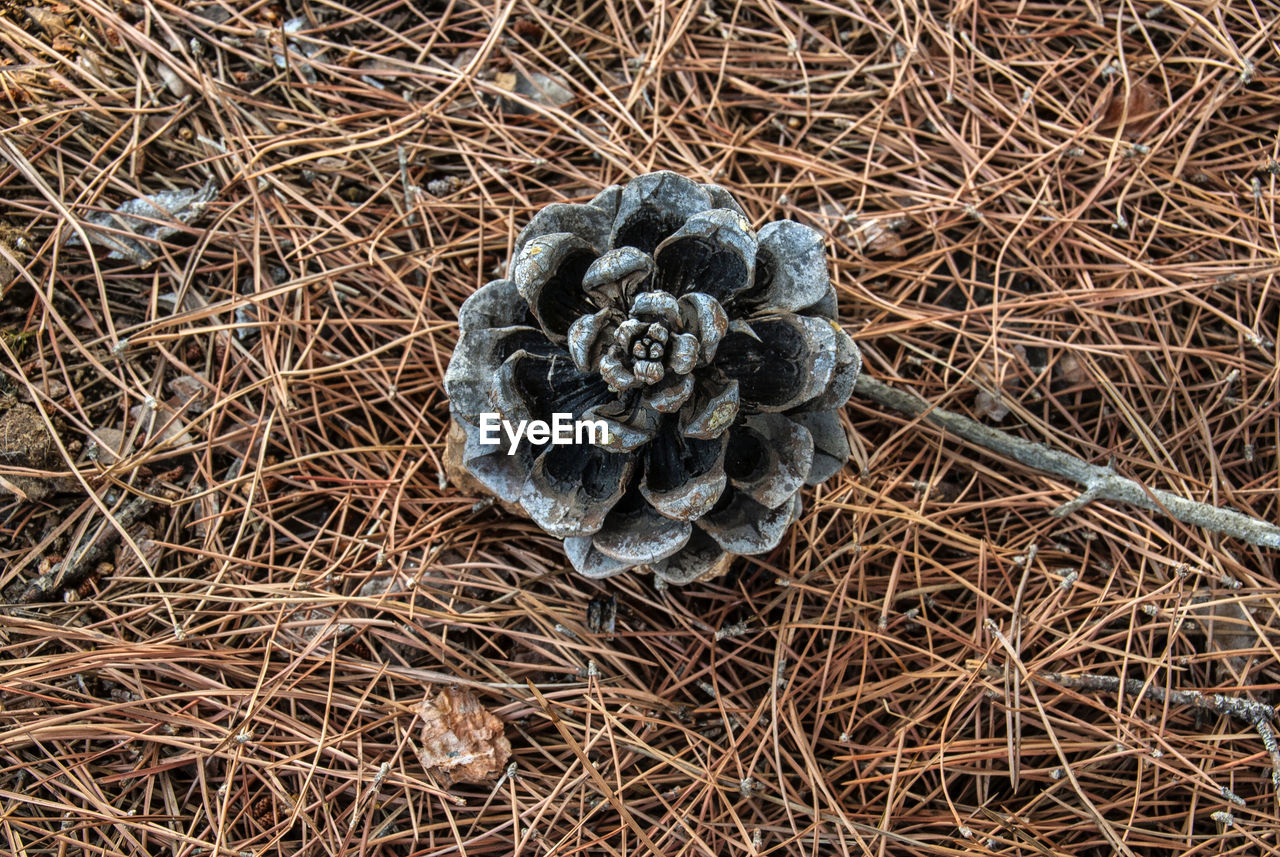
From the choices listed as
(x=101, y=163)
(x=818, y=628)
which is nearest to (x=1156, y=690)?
(x=818, y=628)

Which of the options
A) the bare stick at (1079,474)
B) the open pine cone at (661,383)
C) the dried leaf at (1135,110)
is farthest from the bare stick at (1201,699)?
the dried leaf at (1135,110)

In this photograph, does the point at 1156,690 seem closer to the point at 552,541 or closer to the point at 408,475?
the point at 552,541
